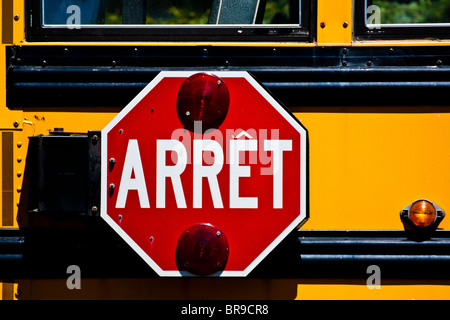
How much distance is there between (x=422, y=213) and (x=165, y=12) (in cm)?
86

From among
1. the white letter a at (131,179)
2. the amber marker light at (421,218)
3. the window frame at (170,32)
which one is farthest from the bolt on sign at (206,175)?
the amber marker light at (421,218)

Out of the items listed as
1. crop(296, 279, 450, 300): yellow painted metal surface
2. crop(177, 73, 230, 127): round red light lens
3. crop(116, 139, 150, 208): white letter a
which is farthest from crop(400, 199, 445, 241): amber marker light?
crop(116, 139, 150, 208): white letter a

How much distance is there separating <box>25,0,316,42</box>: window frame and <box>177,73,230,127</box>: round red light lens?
0.13 m

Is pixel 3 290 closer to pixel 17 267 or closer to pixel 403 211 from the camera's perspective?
pixel 17 267

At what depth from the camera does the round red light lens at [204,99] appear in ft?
5.67

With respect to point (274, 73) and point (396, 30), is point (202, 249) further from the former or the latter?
point (396, 30)

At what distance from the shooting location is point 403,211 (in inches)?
70.5

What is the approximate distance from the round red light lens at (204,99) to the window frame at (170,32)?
13 centimetres

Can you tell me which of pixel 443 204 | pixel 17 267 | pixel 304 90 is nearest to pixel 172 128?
pixel 304 90

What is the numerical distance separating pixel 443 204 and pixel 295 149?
42cm

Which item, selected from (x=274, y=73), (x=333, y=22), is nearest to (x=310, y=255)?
(x=274, y=73)

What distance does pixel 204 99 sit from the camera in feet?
5.65

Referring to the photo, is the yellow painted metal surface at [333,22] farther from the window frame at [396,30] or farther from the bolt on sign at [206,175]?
the bolt on sign at [206,175]

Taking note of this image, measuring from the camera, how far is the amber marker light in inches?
70.1
